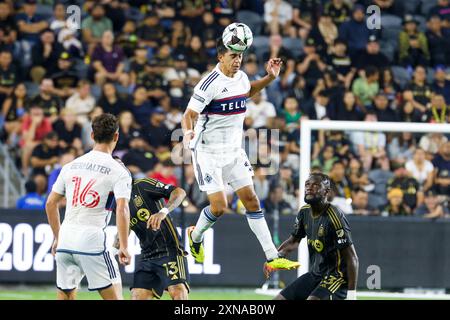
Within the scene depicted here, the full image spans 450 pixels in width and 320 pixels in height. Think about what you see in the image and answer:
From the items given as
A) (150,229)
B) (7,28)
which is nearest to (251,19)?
(7,28)

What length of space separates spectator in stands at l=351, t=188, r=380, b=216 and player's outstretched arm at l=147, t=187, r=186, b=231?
20.7 feet

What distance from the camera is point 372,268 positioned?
703 inches

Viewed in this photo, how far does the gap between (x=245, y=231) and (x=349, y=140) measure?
2.21 metres

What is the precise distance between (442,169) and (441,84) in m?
3.96

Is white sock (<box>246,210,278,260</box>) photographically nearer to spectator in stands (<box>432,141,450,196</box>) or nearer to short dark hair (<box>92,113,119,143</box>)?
short dark hair (<box>92,113,119,143</box>)

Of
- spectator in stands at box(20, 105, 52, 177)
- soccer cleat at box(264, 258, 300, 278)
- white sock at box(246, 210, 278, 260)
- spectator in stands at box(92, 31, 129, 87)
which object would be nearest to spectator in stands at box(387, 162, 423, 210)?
spectator in stands at box(92, 31, 129, 87)

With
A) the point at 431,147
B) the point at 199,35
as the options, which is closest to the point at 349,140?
the point at 431,147

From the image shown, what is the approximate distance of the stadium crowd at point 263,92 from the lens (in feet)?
58.7

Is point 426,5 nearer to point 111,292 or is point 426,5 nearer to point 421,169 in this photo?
point 421,169

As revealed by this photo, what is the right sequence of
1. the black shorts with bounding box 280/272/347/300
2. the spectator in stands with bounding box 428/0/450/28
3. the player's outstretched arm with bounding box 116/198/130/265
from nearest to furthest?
the player's outstretched arm with bounding box 116/198/130/265 < the black shorts with bounding box 280/272/347/300 < the spectator in stands with bounding box 428/0/450/28

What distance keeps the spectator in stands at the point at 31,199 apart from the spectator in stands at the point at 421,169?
5.69 metres

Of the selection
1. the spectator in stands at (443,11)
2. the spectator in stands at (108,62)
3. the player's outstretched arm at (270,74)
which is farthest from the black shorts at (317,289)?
the spectator in stands at (443,11)

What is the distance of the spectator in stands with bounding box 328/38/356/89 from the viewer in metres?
21.3

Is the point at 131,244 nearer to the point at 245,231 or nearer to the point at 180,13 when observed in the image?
the point at 245,231
